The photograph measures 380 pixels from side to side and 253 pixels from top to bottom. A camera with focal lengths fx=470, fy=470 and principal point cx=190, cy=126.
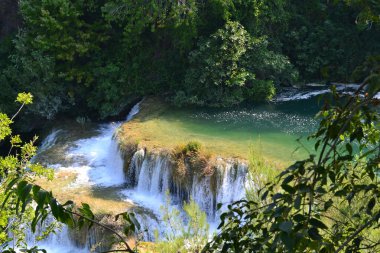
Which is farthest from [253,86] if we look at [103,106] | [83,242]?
[83,242]

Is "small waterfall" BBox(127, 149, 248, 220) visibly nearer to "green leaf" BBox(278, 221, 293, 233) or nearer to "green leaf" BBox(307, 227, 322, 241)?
"green leaf" BBox(307, 227, 322, 241)

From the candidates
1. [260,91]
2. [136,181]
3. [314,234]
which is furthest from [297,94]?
[314,234]

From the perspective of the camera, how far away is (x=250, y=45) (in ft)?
50.9

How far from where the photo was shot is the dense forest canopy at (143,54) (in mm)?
14727

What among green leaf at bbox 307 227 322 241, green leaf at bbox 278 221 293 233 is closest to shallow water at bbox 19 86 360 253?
green leaf at bbox 307 227 322 241

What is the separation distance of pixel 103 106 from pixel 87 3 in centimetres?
342

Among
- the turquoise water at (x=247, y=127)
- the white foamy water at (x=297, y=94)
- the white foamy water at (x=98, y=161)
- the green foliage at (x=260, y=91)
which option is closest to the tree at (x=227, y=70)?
the green foliage at (x=260, y=91)

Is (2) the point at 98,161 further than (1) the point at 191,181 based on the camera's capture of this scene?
Yes

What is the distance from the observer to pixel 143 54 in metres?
16.3

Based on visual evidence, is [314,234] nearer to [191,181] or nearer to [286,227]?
[286,227]

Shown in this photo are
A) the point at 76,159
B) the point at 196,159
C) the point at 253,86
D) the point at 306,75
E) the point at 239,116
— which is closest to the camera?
the point at 196,159

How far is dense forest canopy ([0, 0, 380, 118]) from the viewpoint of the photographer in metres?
14.7

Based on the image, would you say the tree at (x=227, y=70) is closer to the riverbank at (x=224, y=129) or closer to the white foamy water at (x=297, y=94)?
the riverbank at (x=224, y=129)

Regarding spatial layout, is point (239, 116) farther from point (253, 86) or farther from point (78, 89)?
point (78, 89)
